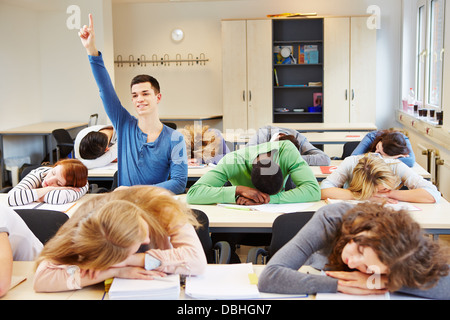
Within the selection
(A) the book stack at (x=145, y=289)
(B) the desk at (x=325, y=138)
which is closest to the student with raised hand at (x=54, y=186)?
(A) the book stack at (x=145, y=289)

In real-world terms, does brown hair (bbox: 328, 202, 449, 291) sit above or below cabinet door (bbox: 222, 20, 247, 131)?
below

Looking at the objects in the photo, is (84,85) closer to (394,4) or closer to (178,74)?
(178,74)

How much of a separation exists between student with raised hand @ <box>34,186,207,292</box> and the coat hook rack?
307 inches

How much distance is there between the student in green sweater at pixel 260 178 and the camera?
3.21 meters

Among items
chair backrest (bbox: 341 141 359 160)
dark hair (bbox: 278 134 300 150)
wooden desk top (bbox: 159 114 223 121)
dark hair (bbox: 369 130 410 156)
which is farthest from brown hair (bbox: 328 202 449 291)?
wooden desk top (bbox: 159 114 223 121)

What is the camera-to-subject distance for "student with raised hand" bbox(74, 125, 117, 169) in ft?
15.9

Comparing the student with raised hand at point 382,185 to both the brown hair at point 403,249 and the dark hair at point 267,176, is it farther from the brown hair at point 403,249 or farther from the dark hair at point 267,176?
the brown hair at point 403,249

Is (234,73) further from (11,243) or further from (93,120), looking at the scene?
(11,243)

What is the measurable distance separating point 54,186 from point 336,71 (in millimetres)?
6444

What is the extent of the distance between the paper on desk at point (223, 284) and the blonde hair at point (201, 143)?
301cm

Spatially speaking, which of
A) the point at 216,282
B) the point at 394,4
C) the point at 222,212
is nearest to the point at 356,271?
the point at 216,282

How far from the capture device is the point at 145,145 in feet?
11.2

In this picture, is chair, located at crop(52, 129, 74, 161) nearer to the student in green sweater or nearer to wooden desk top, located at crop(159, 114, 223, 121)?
wooden desk top, located at crop(159, 114, 223, 121)
